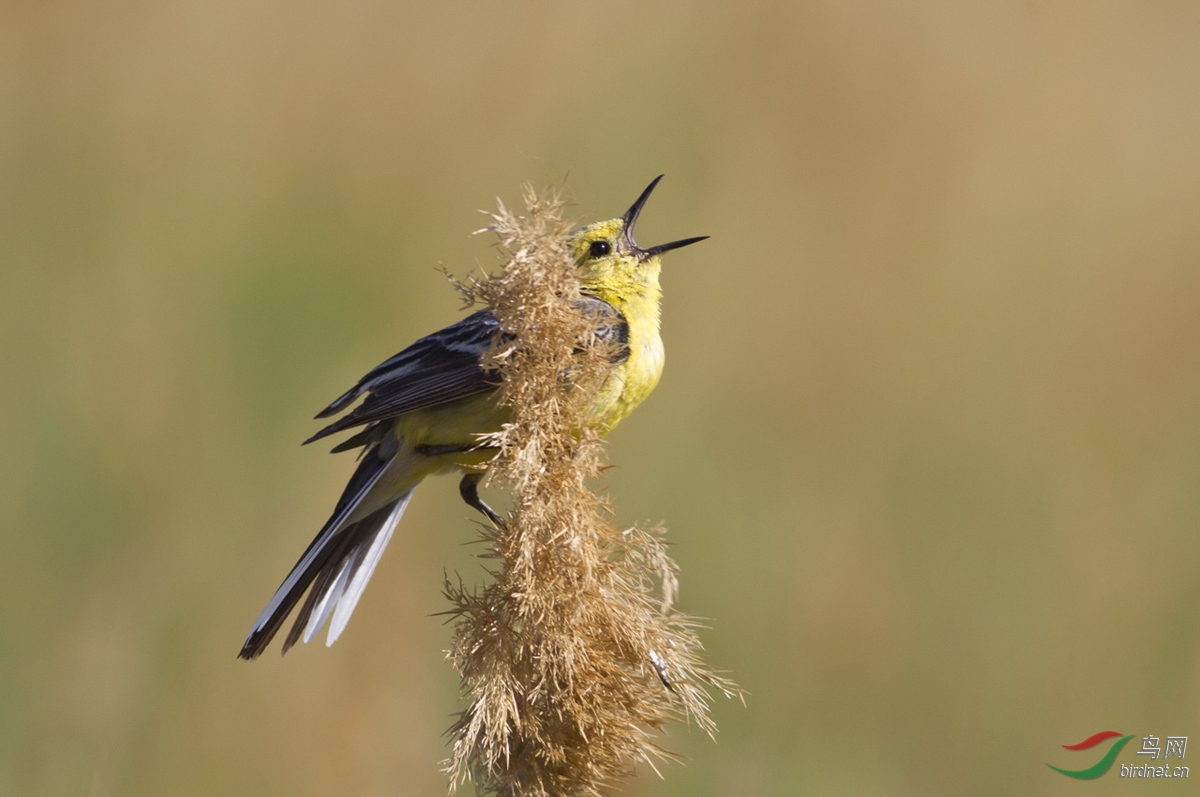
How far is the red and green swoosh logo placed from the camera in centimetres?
405

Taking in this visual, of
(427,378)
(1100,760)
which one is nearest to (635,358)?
(427,378)

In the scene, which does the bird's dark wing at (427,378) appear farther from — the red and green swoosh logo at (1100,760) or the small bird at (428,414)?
the red and green swoosh logo at (1100,760)

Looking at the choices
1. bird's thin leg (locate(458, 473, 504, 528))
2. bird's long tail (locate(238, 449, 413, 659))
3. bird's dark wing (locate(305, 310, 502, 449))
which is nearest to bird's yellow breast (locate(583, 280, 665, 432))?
bird's dark wing (locate(305, 310, 502, 449))

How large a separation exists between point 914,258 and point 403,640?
3.59 m

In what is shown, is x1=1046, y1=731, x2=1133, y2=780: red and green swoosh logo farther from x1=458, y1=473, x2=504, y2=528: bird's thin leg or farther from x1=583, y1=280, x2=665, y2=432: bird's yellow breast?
x1=458, y1=473, x2=504, y2=528: bird's thin leg

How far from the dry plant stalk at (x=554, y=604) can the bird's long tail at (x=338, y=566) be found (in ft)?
2.63

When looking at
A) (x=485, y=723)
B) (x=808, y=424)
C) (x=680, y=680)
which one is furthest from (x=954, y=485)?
(x=485, y=723)

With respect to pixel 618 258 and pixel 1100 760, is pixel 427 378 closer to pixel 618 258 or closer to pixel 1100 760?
pixel 618 258

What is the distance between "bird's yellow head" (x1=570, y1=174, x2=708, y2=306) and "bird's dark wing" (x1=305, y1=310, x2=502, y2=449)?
1.71 feet

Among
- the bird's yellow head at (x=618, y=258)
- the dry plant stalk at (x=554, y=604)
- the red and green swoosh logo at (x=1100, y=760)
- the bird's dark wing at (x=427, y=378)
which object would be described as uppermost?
the bird's yellow head at (x=618, y=258)

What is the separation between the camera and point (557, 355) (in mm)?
2221

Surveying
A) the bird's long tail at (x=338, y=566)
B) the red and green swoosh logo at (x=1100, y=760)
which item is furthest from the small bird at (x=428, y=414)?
the red and green swoosh logo at (x=1100, y=760)

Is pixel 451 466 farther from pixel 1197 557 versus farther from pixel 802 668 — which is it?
pixel 1197 557

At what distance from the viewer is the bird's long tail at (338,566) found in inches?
110
